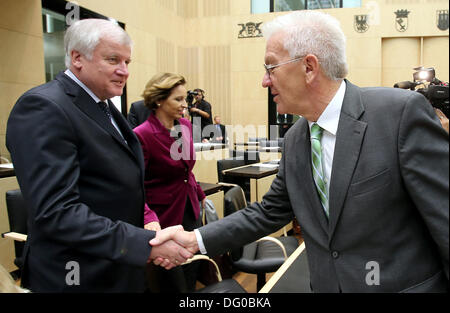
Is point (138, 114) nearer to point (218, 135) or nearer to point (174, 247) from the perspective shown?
point (174, 247)

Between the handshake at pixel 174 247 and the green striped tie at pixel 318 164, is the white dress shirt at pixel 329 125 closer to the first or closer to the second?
the green striped tie at pixel 318 164

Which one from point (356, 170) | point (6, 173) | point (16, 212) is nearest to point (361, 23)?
point (6, 173)

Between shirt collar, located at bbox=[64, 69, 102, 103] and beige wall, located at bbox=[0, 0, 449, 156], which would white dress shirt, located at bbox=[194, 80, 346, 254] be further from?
beige wall, located at bbox=[0, 0, 449, 156]

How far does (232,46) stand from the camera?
38.4 ft

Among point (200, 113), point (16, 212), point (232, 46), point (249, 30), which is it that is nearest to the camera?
point (16, 212)

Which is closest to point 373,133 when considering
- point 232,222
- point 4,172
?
point 232,222

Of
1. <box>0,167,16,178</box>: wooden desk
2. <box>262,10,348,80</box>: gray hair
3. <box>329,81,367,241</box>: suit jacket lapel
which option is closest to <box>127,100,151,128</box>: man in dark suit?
<box>0,167,16,178</box>: wooden desk

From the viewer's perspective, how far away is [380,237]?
41.8 inches

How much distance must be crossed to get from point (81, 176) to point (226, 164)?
11.5ft

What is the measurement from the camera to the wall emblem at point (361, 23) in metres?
10.7

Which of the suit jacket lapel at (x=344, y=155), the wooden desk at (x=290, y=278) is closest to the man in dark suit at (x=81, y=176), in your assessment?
the wooden desk at (x=290, y=278)

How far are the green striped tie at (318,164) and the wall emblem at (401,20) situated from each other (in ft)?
36.0

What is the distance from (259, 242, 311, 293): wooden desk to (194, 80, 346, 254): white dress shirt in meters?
0.49

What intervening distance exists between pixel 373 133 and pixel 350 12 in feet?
36.0
